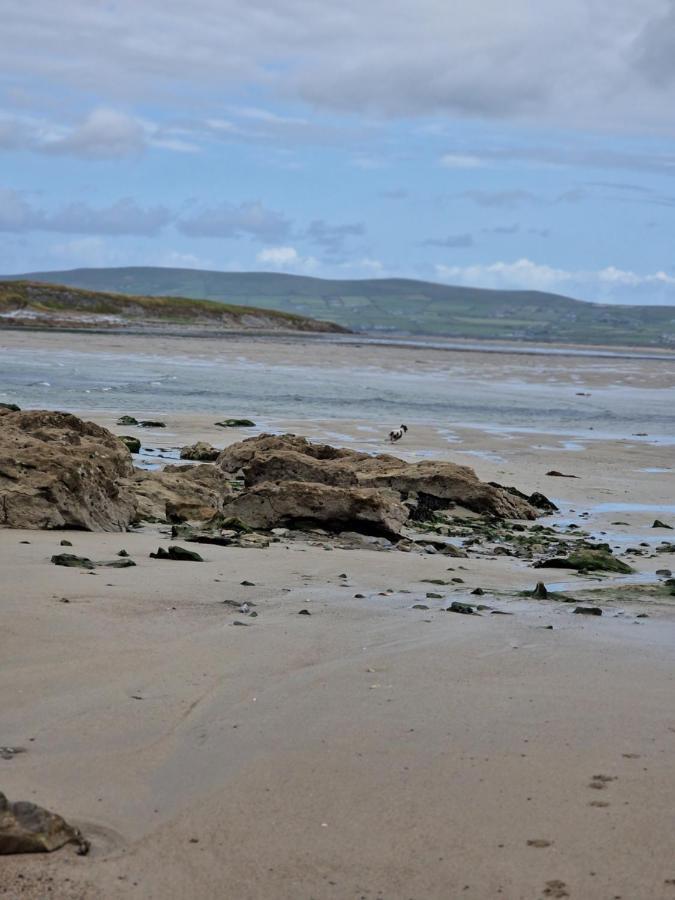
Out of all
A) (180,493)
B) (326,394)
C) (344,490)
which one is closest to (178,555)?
(344,490)

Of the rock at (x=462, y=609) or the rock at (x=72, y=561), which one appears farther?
the rock at (x=72, y=561)

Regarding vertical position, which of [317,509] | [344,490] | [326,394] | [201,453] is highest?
[326,394]

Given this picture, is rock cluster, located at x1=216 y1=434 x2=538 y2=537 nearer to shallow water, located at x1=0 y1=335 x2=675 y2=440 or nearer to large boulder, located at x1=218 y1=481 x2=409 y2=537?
large boulder, located at x1=218 y1=481 x2=409 y2=537

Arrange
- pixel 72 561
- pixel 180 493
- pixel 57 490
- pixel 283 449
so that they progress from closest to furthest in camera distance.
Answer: pixel 72 561 → pixel 57 490 → pixel 180 493 → pixel 283 449

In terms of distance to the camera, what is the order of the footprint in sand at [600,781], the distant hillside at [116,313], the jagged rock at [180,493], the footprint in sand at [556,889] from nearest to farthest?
1. the footprint in sand at [556,889]
2. the footprint in sand at [600,781]
3. the jagged rock at [180,493]
4. the distant hillside at [116,313]

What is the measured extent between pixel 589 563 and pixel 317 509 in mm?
2597

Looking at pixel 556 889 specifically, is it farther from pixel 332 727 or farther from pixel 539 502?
pixel 539 502

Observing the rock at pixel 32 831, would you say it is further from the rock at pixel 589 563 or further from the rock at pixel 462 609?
the rock at pixel 589 563

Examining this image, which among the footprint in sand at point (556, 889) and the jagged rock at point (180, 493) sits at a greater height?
the jagged rock at point (180, 493)

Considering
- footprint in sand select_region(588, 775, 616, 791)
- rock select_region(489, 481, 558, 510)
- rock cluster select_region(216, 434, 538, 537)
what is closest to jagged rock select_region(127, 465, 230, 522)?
rock cluster select_region(216, 434, 538, 537)

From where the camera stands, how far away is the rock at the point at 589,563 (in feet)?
30.9

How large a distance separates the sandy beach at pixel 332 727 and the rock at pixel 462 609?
0.14 m

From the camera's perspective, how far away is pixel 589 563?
31.0 feet

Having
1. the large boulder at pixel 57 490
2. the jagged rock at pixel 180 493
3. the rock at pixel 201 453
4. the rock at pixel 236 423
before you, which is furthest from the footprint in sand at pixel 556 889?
the rock at pixel 236 423
